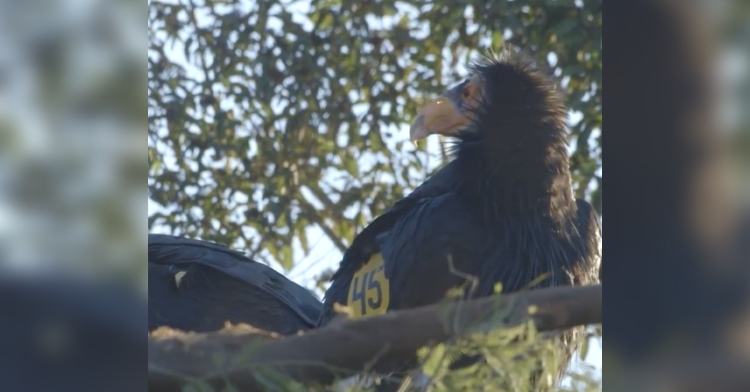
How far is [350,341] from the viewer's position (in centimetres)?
170

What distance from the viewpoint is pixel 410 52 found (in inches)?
226

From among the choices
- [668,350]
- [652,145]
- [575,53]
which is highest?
[575,53]

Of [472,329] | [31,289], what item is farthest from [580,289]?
[31,289]

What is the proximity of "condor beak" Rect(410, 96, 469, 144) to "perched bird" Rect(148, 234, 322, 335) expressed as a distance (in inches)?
29.8

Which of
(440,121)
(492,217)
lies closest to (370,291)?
(492,217)

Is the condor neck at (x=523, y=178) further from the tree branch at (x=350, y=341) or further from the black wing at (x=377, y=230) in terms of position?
the tree branch at (x=350, y=341)

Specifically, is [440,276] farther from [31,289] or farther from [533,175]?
[31,289]

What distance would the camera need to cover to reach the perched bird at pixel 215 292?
13.7 feet

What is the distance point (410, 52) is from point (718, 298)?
4.48 meters

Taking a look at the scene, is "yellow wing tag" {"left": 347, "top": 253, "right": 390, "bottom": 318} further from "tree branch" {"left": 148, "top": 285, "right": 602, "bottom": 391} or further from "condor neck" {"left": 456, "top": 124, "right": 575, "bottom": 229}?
"tree branch" {"left": 148, "top": 285, "right": 602, "bottom": 391}

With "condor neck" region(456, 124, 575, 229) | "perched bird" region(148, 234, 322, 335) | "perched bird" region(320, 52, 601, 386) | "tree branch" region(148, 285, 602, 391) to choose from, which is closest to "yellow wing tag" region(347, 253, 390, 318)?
"perched bird" region(320, 52, 601, 386)

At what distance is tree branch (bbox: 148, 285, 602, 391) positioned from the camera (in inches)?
64.6

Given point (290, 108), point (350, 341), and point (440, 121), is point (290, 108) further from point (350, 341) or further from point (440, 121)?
point (350, 341)

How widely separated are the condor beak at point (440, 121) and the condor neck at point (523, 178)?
21 cm
